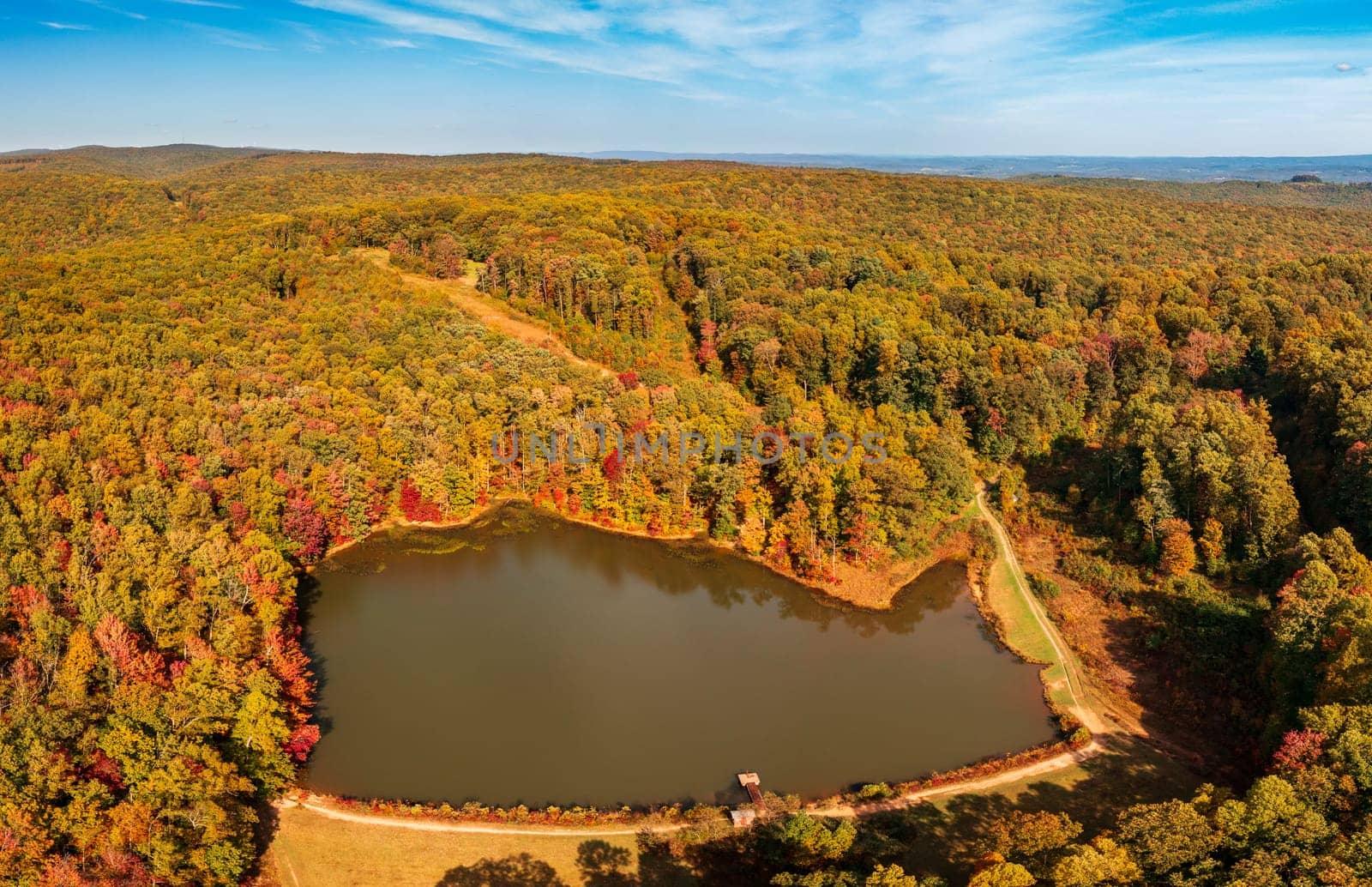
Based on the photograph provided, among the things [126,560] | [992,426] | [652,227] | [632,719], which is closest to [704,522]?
[632,719]

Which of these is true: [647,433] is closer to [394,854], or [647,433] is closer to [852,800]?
[852,800]


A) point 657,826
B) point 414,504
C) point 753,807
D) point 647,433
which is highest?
point 647,433

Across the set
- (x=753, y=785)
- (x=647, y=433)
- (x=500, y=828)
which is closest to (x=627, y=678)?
(x=753, y=785)

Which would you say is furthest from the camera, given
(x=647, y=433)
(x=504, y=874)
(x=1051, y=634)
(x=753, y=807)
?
(x=647, y=433)

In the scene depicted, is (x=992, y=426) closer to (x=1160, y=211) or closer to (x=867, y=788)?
(x=867, y=788)

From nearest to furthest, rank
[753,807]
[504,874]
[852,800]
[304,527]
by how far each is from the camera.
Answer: [504,874] < [753,807] < [852,800] < [304,527]

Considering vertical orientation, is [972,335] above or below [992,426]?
above

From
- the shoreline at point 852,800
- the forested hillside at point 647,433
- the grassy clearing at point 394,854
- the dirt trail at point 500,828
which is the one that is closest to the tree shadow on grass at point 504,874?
the grassy clearing at point 394,854

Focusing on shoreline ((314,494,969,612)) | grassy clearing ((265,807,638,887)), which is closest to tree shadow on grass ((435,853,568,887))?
grassy clearing ((265,807,638,887))
